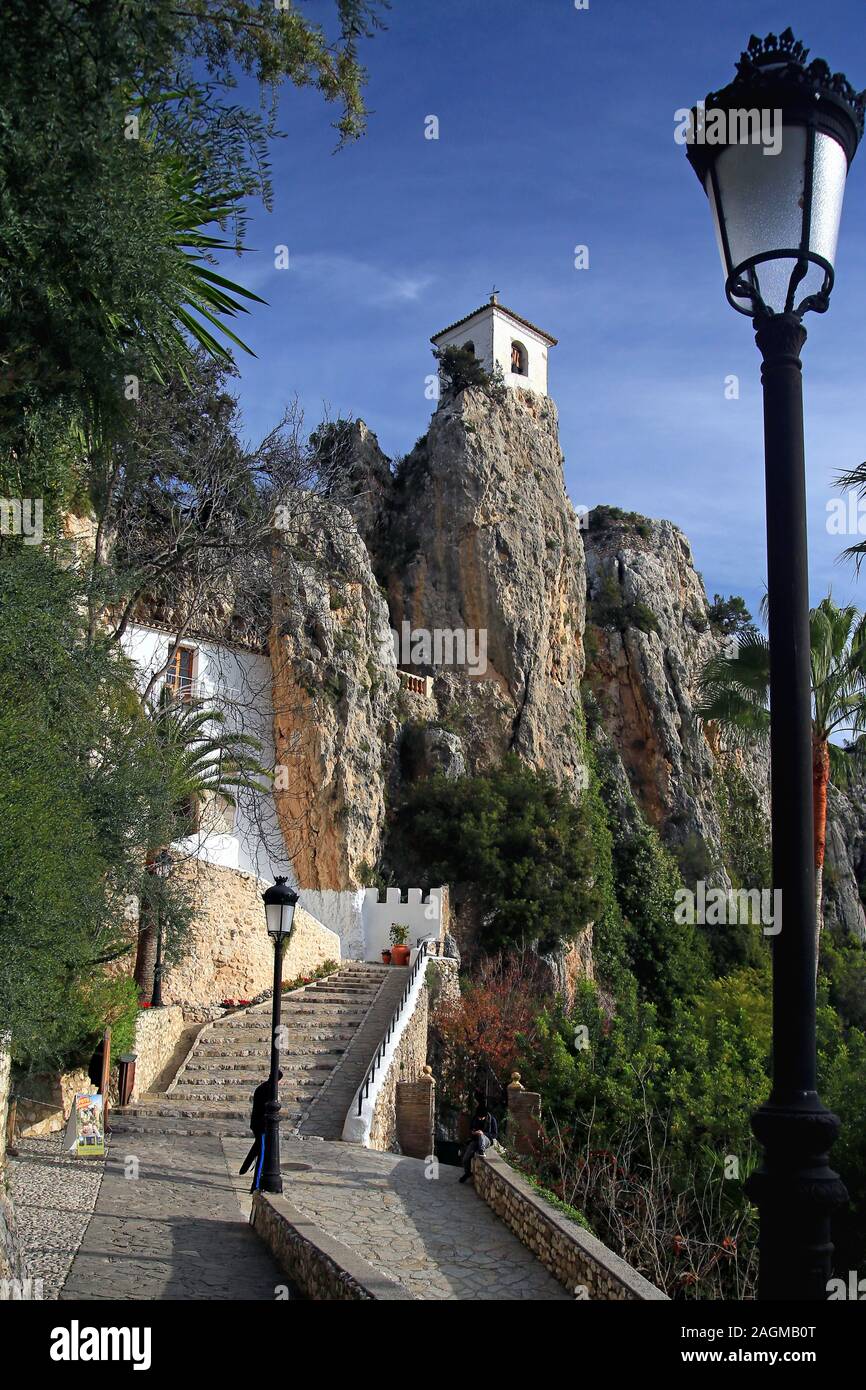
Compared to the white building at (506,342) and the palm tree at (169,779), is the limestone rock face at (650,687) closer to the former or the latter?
the white building at (506,342)

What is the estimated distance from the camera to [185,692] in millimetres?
25219

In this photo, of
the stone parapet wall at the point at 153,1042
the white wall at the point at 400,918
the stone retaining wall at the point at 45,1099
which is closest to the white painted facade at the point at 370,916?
the white wall at the point at 400,918

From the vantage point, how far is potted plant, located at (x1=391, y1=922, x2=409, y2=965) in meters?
27.5

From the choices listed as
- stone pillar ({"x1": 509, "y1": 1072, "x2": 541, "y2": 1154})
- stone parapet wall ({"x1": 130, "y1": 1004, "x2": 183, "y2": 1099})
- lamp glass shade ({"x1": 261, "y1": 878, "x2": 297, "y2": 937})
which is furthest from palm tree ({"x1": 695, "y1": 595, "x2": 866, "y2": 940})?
stone parapet wall ({"x1": 130, "y1": 1004, "x2": 183, "y2": 1099})

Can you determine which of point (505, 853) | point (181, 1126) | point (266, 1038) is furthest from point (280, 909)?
point (505, 853)

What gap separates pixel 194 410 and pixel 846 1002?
25.4 metres

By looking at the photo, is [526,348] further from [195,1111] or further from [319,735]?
[195,1111]

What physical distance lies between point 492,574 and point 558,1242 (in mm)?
30539

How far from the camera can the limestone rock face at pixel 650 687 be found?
4512 centimetres

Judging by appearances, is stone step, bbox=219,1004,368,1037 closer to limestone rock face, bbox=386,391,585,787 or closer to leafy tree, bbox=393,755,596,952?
leafy tree, bbox=393,755,596,952

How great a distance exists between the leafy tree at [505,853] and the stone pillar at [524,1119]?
51.5 ft

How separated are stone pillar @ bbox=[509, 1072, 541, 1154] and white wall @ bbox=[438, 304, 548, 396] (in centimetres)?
3597

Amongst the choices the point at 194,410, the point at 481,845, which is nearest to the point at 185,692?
the point at 194,410

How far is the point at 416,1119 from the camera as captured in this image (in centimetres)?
1664
